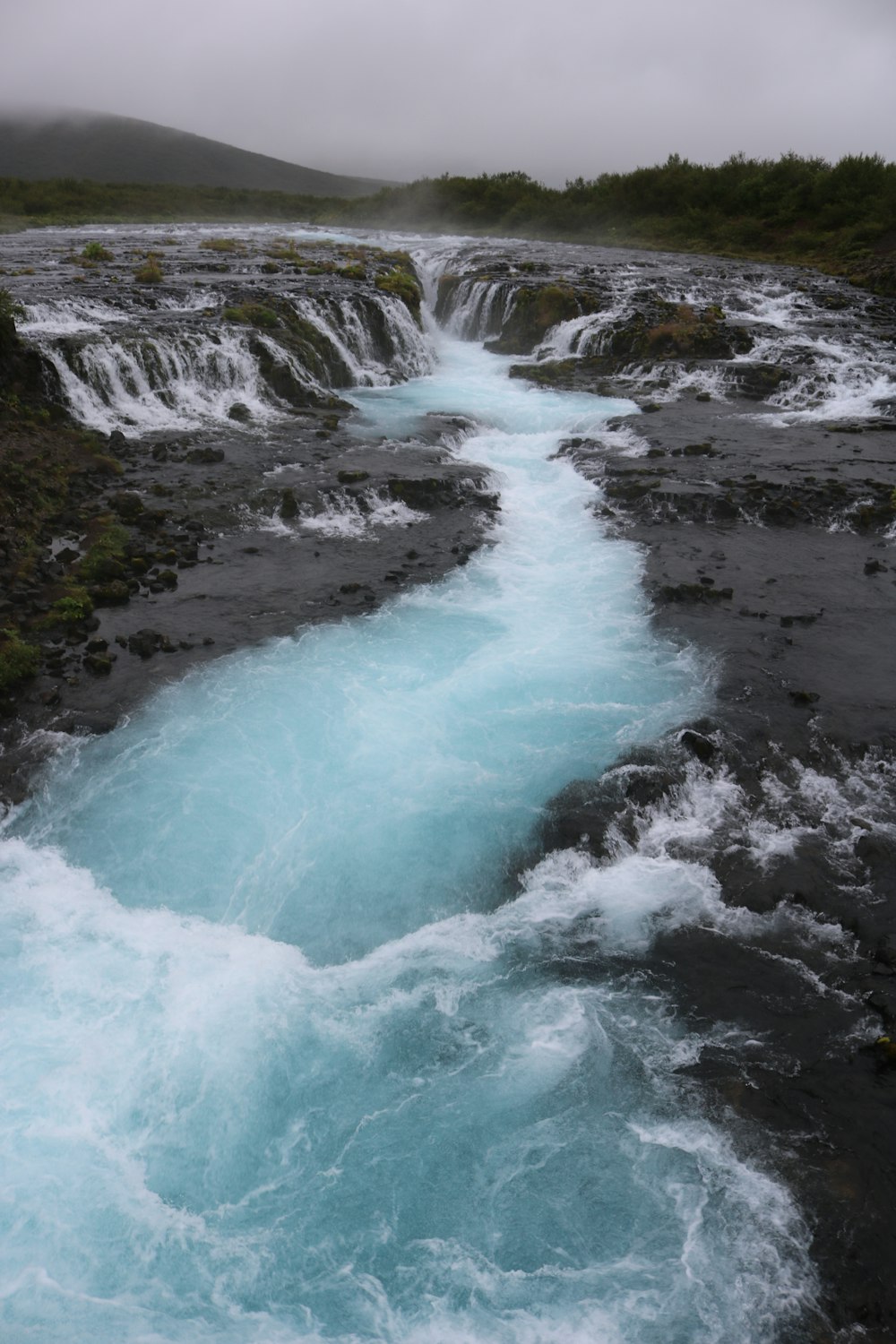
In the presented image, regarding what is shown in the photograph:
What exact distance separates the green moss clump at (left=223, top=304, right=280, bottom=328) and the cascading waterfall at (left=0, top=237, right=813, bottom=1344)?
67.5 feet

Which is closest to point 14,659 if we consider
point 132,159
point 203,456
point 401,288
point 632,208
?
point 203,456

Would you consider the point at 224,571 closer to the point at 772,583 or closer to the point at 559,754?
the point at 559,754

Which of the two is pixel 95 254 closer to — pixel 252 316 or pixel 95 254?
pixel 95 254

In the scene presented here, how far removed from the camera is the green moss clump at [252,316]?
30.0 m

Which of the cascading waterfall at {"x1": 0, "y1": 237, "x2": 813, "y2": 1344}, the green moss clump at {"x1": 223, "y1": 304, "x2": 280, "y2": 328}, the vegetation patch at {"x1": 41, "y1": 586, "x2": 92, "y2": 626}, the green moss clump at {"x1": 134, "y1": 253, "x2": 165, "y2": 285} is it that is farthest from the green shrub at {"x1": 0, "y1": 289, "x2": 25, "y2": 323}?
the cascading waterfall at {"x1": 0, "y1": 237, "x2": 813, "y2": 1344}

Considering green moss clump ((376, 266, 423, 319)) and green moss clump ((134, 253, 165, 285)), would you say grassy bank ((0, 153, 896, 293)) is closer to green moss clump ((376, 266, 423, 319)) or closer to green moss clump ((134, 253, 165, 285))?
green moss clump ((376, 266, 423, 319))

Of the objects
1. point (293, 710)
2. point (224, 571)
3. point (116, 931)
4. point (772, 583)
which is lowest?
point (116, 931)

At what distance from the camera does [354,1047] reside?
8.96 m

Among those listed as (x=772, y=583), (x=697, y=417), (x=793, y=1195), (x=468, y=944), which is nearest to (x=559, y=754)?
(x=468, y=944)

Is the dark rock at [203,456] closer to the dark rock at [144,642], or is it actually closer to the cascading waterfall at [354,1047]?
the dark rock at [144,642]

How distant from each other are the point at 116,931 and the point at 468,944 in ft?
15.1

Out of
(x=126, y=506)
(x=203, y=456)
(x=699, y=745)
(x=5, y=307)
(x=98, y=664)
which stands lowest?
(x=98, y=664)

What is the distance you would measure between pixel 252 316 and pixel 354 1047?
28.9m

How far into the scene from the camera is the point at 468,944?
10.2 m
